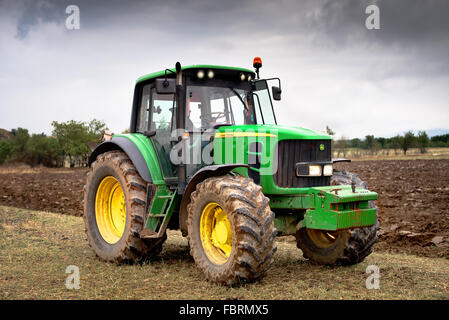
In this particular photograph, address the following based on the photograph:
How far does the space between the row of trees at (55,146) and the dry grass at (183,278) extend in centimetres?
4542

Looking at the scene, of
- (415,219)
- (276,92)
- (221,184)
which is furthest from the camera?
(415,219)

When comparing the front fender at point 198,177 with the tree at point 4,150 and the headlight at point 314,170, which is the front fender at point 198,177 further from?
the tree at point 4,150

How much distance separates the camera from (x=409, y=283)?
589 centimetres

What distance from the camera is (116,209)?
7.91 metres

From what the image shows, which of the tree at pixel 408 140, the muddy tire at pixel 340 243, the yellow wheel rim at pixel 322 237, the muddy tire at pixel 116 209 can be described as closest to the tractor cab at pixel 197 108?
the muddy tire at pixel 116 209

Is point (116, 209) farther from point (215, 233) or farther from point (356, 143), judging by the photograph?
point (356, 143)

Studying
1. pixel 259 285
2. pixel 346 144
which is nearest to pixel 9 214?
pixel 259 285

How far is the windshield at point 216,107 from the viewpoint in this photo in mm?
6863

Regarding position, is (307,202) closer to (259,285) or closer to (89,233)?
(259,285)

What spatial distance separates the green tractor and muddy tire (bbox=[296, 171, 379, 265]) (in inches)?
0.6

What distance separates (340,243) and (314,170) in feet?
3.73

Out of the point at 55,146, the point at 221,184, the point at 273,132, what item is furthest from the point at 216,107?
the point at 55,146

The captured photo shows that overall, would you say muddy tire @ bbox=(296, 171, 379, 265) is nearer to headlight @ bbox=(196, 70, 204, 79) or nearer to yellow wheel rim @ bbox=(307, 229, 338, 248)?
yellow wheel rim @ bbox=(307, 229, 338, 248)

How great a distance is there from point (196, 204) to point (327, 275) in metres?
2.02
